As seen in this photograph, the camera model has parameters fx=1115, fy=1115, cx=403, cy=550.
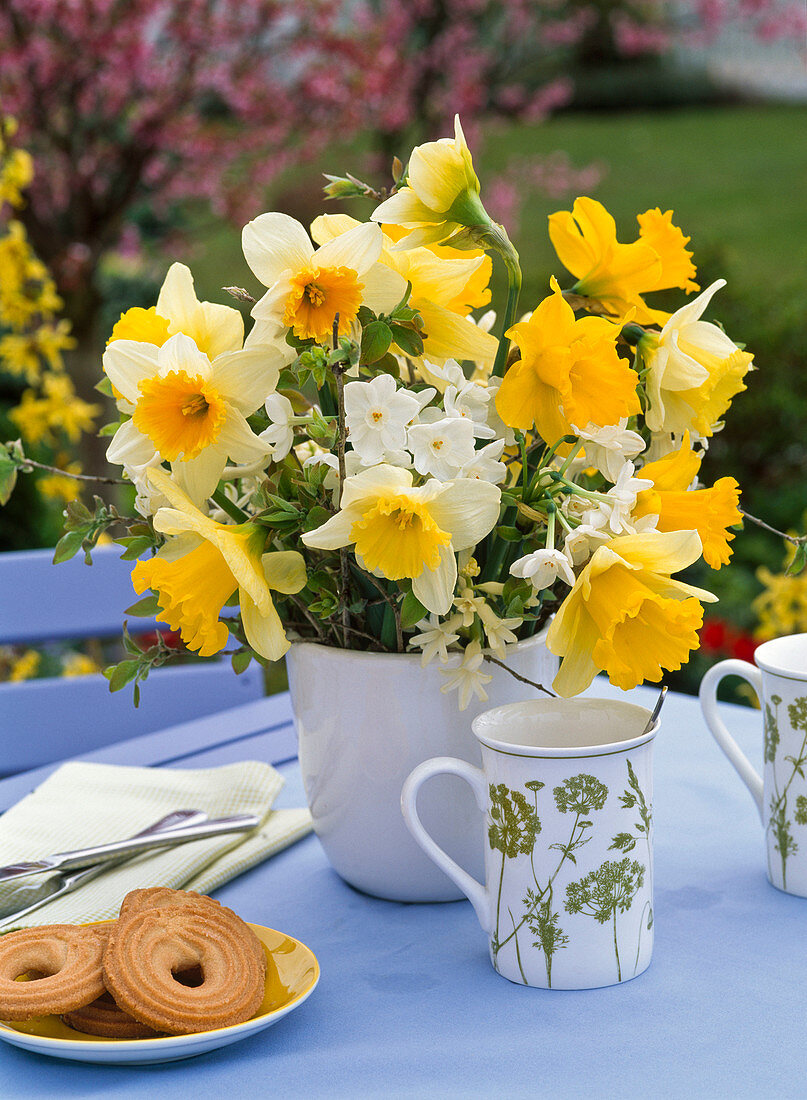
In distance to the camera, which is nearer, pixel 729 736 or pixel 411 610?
pixel 411 610

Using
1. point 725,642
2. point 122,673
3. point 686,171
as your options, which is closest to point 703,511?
point 122,673

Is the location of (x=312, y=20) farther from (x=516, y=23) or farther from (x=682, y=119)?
(x=682, y=119)

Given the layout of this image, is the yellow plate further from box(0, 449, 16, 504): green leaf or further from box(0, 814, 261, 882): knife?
box(0, 449, 16, 504): green leaf

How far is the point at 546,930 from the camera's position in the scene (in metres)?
0.64

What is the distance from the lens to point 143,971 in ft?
1.89

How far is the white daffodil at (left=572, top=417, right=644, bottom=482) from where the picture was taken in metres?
0.65

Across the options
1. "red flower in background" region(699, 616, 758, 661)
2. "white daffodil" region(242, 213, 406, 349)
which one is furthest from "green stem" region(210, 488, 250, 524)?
"red flower in background" region(699, 616, 758, 661)

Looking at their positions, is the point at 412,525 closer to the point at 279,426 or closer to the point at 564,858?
the point at 279,426

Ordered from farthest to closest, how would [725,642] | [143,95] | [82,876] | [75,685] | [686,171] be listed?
1. [686,171]
2. [143,95]
3. [725,642]
4. [75,685]
5. [82,876]

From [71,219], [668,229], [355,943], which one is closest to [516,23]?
[71,219]

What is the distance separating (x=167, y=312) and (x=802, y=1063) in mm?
546

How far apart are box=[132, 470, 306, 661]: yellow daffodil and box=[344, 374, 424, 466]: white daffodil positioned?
0.29 ft

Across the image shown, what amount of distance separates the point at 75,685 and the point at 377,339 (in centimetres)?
92

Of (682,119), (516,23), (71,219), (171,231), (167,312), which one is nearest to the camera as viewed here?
(167,312)
